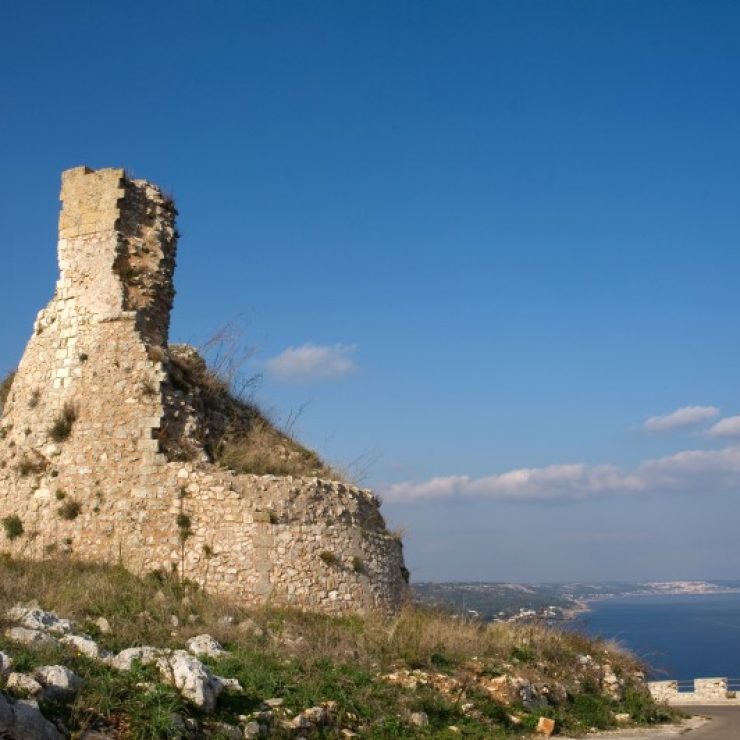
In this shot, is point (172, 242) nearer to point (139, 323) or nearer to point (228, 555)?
point (139, 323)

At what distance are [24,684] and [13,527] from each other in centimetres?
924

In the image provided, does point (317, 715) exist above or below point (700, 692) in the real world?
above

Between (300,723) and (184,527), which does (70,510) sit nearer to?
(184,527)

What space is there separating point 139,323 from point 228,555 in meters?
5.09

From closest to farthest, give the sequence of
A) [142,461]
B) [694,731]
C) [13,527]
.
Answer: [694,731], [142,461], [13,527]

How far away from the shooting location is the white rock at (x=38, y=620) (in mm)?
9656

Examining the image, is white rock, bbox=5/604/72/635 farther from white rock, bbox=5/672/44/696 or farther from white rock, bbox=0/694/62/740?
white rock, bbox=0/694/62/740

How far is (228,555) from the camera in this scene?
47.0 feet

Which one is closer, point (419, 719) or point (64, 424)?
point (419, 719)

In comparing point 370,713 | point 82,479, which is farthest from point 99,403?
point 370,713

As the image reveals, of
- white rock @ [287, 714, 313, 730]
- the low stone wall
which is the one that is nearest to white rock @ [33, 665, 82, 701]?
white rock @ [287, 714, 313, 730]

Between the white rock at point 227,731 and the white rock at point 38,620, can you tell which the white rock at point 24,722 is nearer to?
the white rock at point 227,731

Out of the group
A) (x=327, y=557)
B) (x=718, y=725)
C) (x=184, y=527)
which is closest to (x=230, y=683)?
(x=327, y=557)

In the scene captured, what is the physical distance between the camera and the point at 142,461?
15203mm
